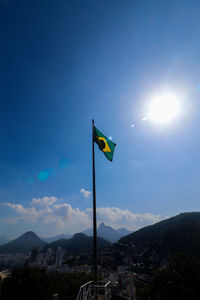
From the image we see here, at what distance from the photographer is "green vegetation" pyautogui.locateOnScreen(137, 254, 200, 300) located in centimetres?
2337

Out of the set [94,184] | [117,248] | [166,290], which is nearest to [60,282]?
[166,290]

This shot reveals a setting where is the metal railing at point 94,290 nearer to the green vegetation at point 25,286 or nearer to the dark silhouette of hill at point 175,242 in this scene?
the green vegetation at point 25,286

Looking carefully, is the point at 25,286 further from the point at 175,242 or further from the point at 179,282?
the point at 175,242

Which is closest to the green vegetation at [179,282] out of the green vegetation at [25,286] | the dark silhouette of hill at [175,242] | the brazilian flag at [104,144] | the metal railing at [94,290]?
the green vegetation at [25,286]

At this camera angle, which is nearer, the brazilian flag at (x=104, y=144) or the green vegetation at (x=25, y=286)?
the brazilian flag at (x=104, y=144)

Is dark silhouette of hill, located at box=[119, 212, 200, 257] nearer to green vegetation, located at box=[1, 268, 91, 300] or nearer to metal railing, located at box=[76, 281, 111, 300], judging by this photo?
green vegetation, located at box=[1, 268, 91, 300]

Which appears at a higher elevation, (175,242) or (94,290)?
(175,242)

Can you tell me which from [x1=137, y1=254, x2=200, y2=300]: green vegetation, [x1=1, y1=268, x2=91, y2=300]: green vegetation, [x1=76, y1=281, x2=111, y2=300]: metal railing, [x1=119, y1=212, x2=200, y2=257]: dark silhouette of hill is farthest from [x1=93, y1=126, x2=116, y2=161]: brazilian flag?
[x1=119, y1=212, x2=200, y2=257]: dark silhouette of hill

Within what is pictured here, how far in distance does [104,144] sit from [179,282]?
28.6 m

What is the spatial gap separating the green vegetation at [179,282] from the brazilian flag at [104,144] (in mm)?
26691

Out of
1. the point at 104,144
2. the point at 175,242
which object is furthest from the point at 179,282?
the point at 175,242

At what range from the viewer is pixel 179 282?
25.2m

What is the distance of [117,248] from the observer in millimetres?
123688

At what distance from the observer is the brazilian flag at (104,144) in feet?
33.4
